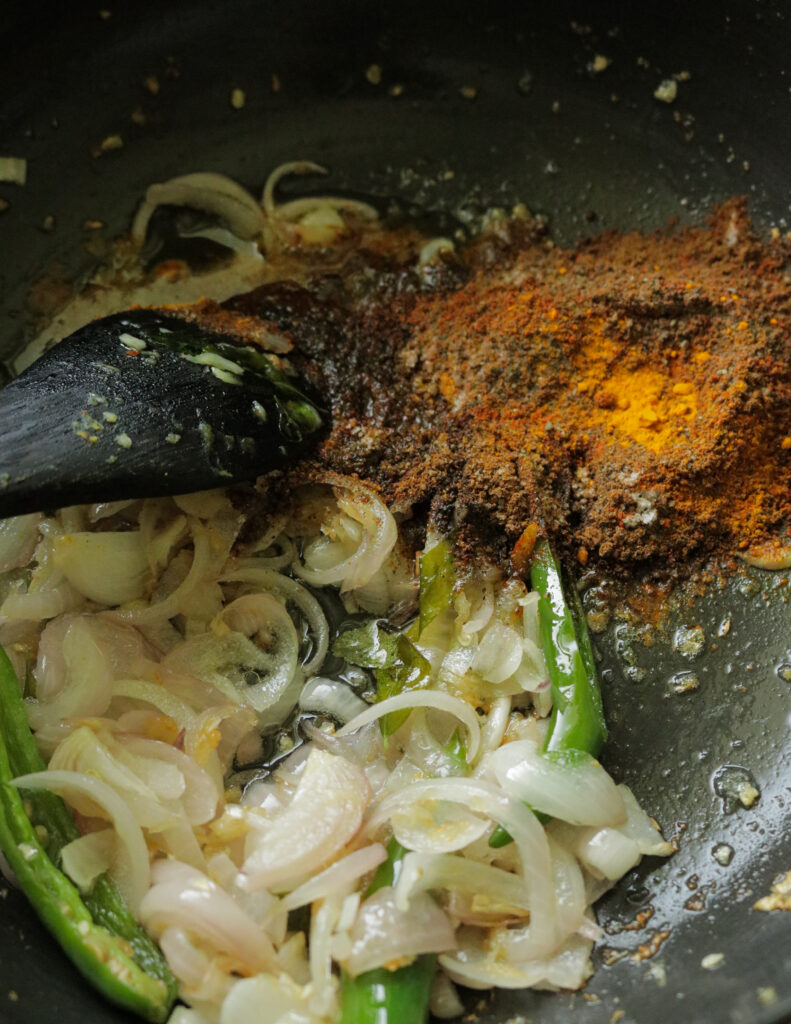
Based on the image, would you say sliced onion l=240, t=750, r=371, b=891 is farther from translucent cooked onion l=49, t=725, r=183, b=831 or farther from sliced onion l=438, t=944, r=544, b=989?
sliced onion l=438, t=944, r=544, b=989

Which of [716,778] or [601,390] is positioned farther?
[601,390]

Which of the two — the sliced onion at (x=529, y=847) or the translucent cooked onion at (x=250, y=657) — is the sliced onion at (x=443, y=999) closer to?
the sliced onion at (x=529, y=847)

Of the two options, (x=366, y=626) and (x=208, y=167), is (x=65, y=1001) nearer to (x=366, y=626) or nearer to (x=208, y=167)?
(x=366, y=626)

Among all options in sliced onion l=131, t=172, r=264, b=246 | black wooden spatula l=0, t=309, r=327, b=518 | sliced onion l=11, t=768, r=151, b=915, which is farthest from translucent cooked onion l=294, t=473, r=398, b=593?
sliced onion l=131, t=172, r=264, b=246

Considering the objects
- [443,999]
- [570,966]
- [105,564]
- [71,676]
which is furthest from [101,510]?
[570,966]

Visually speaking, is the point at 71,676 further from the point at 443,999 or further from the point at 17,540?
the point at 443,999

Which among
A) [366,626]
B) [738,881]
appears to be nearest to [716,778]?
[738,881]
